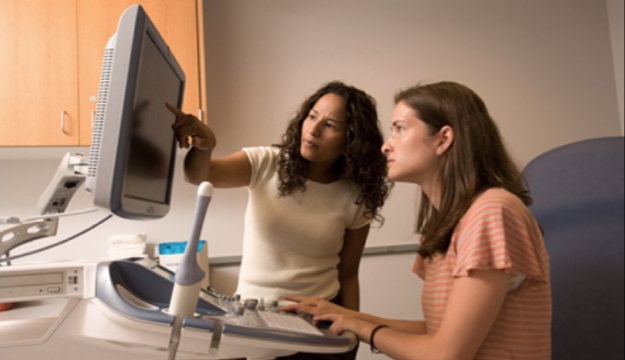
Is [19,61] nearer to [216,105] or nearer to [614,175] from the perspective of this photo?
[216,105]

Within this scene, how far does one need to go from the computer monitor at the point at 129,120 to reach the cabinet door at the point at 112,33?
1262mm

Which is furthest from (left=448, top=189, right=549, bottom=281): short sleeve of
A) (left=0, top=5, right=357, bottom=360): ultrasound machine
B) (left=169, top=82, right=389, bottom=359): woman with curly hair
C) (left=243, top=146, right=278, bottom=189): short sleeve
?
(left=243, top=146, right=278, bottom=189): short sleeve

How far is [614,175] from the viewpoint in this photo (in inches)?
40.1

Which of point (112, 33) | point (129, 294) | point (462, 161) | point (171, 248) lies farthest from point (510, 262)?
point (112, 33)

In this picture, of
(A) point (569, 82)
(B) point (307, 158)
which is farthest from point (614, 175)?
(A) point (569, 82)

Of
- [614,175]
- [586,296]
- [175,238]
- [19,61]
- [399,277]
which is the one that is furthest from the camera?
[399,277]

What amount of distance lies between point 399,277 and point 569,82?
5.61 ft

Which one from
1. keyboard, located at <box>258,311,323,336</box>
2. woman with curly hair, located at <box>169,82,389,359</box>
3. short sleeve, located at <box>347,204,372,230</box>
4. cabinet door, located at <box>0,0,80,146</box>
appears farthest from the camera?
cabinet door, located at <box>0,0,80,146</box>

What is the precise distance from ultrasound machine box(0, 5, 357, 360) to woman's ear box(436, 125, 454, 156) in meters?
0.43

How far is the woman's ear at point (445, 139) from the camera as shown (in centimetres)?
104

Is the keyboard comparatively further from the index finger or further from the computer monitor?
the index finger

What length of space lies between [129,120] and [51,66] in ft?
5.07

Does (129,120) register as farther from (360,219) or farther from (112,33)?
(112,33)

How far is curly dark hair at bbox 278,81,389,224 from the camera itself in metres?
1.44
